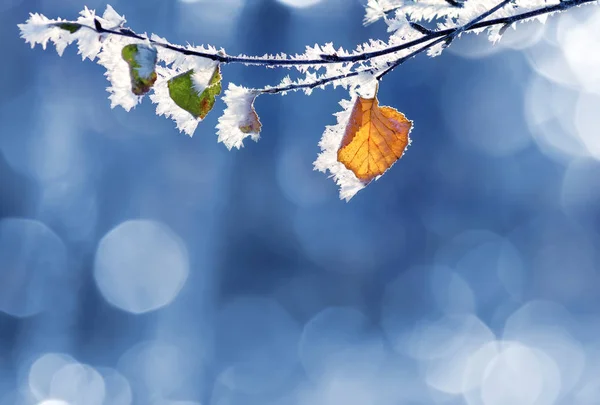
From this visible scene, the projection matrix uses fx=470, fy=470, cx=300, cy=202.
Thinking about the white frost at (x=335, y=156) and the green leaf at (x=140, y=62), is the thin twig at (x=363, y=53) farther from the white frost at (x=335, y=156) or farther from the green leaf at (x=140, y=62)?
the white frost at (x=335, y=156)

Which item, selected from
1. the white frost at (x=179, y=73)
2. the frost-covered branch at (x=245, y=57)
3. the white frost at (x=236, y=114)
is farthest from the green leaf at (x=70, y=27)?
the white frost at (x=236, y=114)

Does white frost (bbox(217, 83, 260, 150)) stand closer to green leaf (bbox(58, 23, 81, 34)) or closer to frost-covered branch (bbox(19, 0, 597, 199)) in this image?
frost-covered branch (bbox(19, 0, 597, 199))

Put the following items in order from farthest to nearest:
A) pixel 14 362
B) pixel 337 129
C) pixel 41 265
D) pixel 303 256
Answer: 1. pixel 303 256
2. pixel 41 265
3. pixel 14 362
4. pixel 337 129

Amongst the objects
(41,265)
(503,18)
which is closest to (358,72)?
(503,18)

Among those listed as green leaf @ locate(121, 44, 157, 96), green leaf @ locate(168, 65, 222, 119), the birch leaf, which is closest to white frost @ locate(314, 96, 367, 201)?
the birch leaf

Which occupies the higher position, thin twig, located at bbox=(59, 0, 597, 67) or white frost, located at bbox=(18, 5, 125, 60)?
white frost, located at bbox=(18, 5, 125, 60)

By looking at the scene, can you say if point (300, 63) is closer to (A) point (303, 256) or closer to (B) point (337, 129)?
(B) point (337, 129)

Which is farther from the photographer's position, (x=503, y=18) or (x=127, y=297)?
(x=127, y=297)
